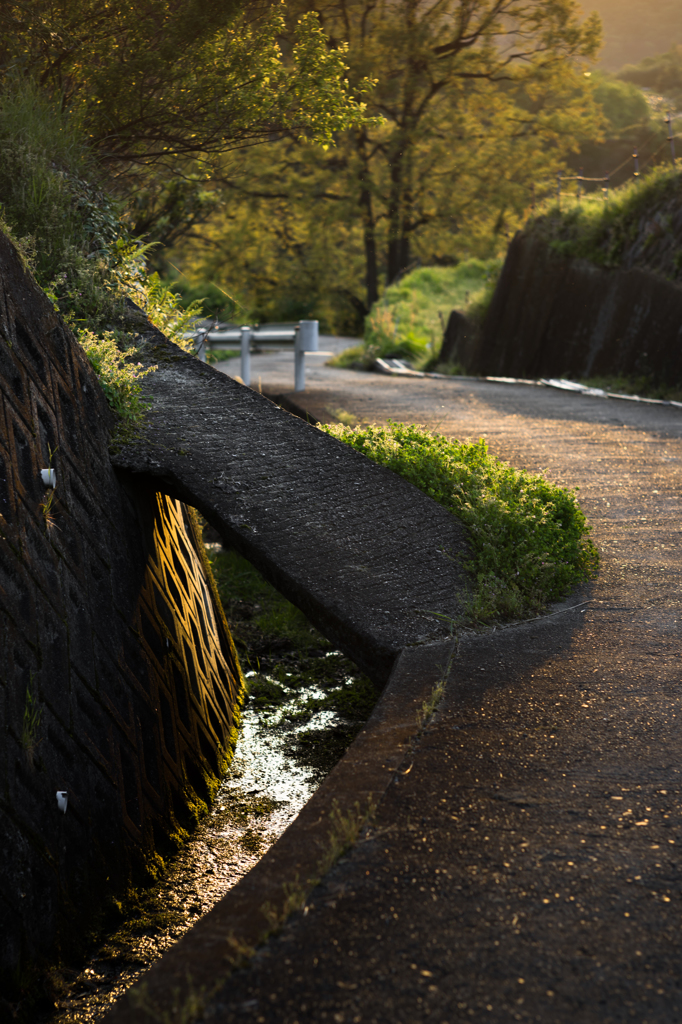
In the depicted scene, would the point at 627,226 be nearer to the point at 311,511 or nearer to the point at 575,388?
the point at 575,388

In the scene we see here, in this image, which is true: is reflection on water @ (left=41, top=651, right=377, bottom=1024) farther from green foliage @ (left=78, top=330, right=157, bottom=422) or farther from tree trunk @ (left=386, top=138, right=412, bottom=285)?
tree trunk @ (left=386, top=138, right=412, bottom=285)

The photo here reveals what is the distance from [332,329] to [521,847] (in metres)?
31.6

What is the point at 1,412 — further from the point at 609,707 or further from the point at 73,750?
the point at 609,707

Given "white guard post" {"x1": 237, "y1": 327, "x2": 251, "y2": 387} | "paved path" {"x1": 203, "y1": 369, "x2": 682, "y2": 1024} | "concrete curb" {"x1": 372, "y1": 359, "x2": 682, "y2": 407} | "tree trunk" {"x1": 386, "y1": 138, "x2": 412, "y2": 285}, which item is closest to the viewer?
"paved path" {"x1": 203, "y1": 369, "x2": 682, "y2": 1024}

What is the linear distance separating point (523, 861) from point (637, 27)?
109 metres

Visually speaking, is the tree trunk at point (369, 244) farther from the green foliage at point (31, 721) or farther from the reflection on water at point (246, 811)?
the green foliage at point (31, 721)

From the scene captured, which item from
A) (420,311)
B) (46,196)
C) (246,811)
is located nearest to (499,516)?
(246,811)

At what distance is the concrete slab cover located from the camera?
4375mm

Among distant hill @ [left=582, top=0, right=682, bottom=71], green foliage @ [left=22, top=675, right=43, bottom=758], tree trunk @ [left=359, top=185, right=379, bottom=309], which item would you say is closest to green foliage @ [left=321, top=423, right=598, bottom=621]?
green foliage @ [left=22, top=675, right=43, bottom=758]

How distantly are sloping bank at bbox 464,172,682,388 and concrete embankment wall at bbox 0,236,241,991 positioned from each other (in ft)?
29.2

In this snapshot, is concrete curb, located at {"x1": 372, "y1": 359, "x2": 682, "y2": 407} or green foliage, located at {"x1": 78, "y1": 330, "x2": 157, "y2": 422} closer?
green foliage, located at {"x1": 78, "y1": 330, "x2": 157, "y2": 422}

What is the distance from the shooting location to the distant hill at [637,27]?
89812mm

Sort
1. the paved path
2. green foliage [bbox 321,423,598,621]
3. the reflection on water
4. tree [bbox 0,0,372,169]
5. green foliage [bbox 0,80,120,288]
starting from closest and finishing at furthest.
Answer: the paved path → the reflection on water → green foliage [bbox 321,423,598,621] → green foliage [bbox 0,80,120,288] → tree [bbox 0,0,372,169]

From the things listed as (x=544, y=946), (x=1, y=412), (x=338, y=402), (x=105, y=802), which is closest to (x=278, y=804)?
(x=105, y=802)
